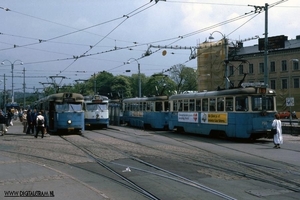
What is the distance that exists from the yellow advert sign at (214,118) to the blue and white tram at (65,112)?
8.62m

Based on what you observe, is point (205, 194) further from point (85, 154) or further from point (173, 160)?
point (85, 154)

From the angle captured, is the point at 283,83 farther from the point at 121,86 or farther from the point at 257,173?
the point at 257,173

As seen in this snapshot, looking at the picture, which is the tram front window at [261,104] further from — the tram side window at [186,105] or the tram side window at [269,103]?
the tram side window at [186,105]

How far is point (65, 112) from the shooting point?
2809 cm

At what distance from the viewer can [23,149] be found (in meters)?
18.5

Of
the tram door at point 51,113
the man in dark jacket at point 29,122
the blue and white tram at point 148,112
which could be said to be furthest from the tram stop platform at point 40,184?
the blue and white tram at point 148,112

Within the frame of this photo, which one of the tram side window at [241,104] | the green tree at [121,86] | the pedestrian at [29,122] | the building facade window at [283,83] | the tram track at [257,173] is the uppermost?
the green tree at [121,86]

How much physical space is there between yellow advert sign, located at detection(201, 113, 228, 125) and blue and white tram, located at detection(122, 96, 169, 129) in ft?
25.8

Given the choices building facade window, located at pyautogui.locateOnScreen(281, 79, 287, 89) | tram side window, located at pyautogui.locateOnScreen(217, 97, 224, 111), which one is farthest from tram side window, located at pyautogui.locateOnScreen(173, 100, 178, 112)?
building facade window, located at pyautogui.locateOnScreen(281, 79, 287, 89)

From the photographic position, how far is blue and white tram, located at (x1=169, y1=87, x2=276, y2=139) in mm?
21375

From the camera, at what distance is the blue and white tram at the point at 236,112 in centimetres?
2138

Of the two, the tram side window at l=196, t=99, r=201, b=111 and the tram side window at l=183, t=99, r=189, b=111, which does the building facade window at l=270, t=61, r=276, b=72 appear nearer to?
the tram side window at l=183, t=99, r=189, b=111

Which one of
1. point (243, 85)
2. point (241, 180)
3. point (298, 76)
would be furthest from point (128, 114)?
point (298, 76)

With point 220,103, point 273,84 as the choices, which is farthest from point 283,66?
point 220,103
